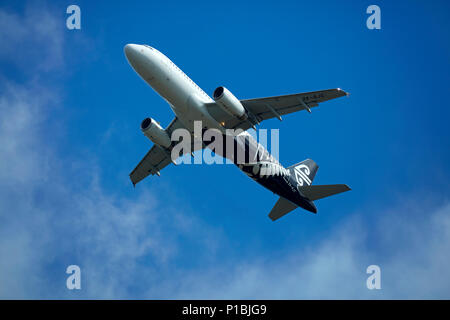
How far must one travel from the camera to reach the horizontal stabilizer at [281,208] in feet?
136

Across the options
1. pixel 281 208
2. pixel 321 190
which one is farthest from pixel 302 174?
pixel 321 190

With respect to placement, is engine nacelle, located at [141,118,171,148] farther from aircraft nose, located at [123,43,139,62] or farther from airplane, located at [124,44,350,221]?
aircraft nose, located at [123,43,139,62]

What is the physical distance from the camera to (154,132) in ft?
123

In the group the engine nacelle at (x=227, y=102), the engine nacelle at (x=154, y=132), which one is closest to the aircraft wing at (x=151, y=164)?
the engine nacelle at (x=154, y=132)

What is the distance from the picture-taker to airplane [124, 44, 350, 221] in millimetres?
32562

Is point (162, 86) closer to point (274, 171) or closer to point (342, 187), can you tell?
point (274, 171)

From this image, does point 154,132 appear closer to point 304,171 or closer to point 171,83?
point 171,83

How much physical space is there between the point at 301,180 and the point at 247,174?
727 centimetres

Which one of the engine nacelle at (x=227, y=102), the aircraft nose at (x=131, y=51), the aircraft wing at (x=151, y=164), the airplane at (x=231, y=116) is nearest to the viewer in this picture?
the engine nacelle at (x=227, y=102)

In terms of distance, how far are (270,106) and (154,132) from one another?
Result: 9.63 metres

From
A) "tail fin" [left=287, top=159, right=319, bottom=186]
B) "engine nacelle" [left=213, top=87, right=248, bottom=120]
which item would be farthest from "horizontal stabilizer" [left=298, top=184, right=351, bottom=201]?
"engine nacelle" [left=213, top=87, right=248, bottom=120]

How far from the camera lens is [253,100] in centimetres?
3406

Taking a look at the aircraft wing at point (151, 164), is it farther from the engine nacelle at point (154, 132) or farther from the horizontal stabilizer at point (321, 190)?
the horizontal stabilizer at point (321, 190)

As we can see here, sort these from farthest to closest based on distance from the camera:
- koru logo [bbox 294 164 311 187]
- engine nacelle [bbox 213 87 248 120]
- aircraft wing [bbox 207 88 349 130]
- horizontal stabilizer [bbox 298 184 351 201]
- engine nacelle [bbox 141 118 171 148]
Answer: koru logo [bbox 294 164 311 187] < horizontal stabilizer [bbox 298 184 351 201] < engine nacelle [bbox 141 118 171 148] < aircraft wing [bbox 207 88 349 130] < engine nacelle [bbox 213 87 248 120]
